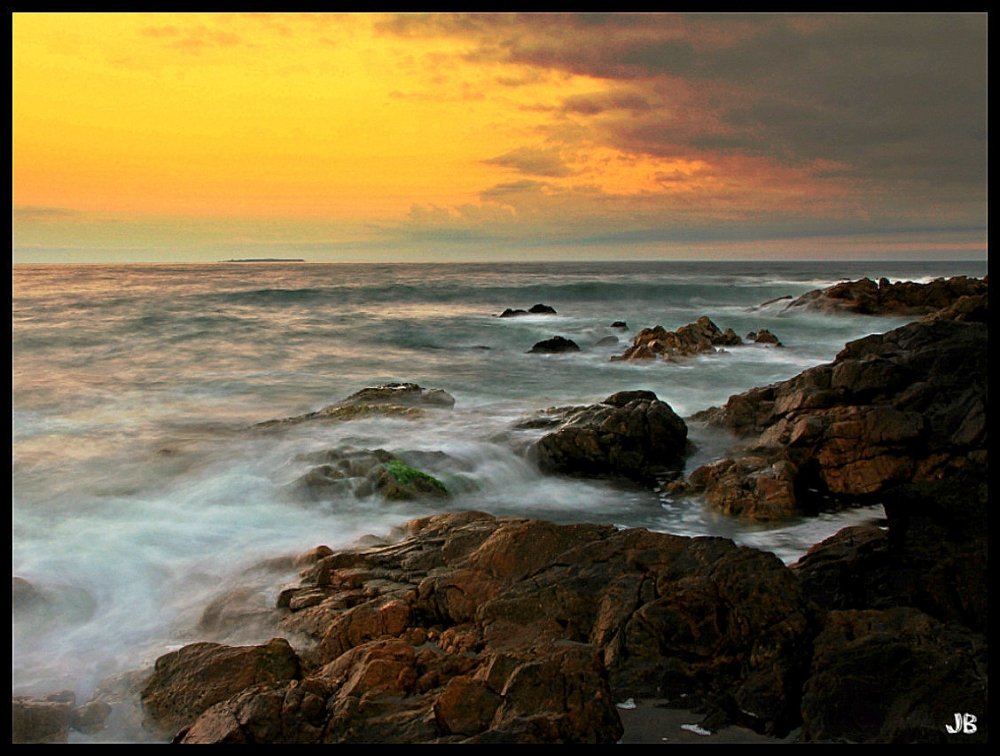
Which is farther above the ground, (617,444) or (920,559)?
(617,444)

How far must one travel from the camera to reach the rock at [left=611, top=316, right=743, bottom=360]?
18.5 meters

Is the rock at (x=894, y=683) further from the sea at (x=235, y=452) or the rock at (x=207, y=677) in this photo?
the rock at (x=207, y=677)

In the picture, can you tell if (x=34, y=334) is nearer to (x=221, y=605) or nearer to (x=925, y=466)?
(x=221, y=605)

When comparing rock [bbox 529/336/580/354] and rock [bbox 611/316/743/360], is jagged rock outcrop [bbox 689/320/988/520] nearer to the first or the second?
rock [bbox 611/316/743/360]

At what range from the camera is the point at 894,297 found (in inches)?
1077

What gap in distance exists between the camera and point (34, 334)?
21.6 meters

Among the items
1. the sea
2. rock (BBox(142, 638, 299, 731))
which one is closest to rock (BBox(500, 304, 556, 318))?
the sea

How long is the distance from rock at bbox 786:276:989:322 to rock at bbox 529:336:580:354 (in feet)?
42.8

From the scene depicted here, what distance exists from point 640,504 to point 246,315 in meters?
27.0

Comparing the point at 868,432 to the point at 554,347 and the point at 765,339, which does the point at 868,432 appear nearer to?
the point at 554,347

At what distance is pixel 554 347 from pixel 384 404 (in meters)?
10.1

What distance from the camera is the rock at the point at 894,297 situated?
1018 inches

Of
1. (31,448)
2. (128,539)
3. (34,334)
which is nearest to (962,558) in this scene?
(128,539)

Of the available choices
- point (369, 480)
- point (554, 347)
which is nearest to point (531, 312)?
point (554, 347)
